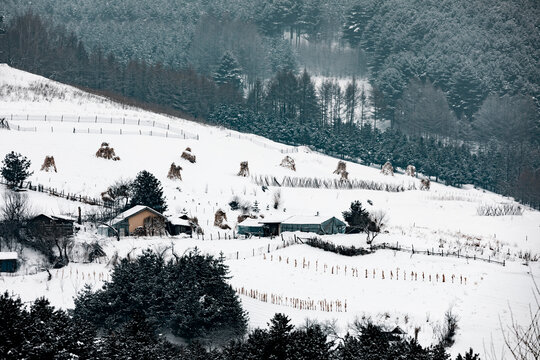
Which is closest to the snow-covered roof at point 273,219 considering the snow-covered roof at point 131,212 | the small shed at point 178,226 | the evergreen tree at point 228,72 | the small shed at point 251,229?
the small shed at point 251,229

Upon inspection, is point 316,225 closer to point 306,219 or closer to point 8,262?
point 306,219

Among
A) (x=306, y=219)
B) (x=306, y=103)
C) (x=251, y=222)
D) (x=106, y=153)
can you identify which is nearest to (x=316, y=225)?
(x=306, y=219)

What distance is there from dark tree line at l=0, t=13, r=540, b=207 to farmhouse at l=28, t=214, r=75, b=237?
5478cm

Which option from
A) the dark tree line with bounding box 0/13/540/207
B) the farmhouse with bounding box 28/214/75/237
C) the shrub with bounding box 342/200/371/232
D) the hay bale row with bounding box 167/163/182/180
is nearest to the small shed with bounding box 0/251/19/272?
the farmhouse with bounding box 28/214/75/237

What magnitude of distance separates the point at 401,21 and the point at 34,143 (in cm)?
9336

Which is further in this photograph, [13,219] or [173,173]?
[173,173]

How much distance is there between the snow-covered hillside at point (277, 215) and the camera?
142ft

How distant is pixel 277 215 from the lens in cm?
6425

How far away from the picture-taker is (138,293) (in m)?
42.2

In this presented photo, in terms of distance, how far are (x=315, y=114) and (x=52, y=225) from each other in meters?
69.3

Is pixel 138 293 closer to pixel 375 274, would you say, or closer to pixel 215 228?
pixel 375 274

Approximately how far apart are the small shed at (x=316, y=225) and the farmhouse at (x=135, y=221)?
8451 mm

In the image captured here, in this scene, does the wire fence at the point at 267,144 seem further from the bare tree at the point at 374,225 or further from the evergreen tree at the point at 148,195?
the evergreen tree at the point at 148,195

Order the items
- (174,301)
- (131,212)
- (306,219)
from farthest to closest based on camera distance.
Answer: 1. (306,219)
2. (131,212)
3. (174,301)
